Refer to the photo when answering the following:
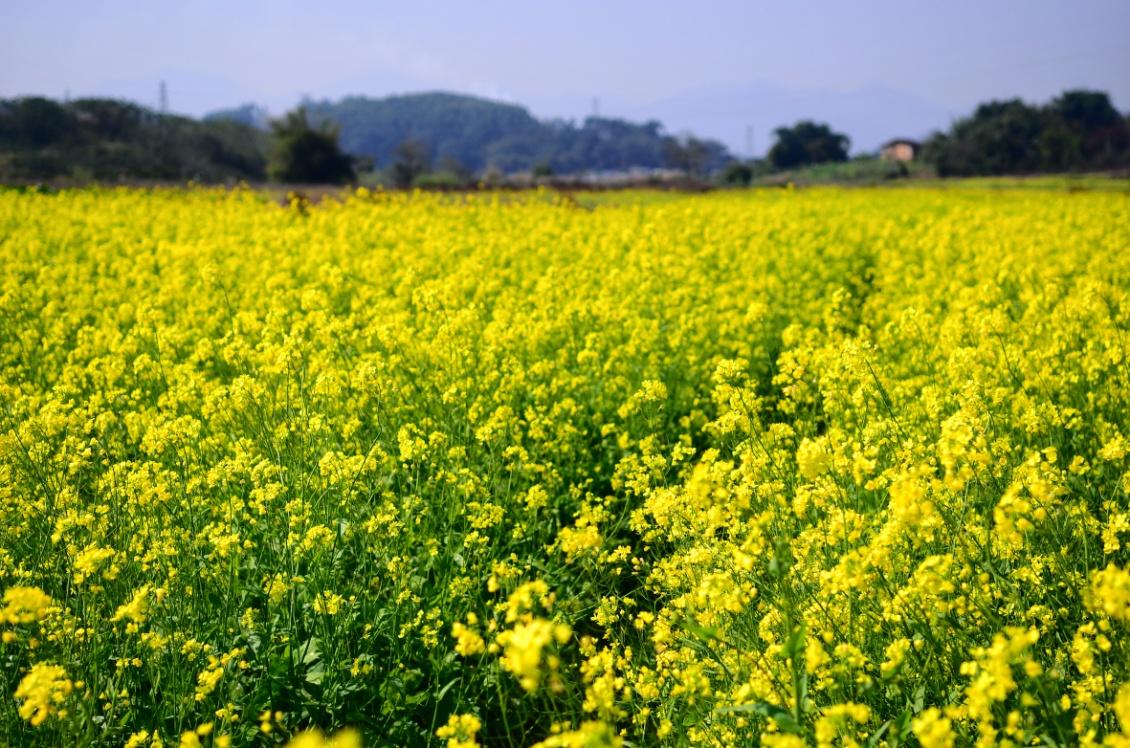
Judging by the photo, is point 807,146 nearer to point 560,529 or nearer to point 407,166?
point 407,166

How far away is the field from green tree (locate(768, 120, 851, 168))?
3081 inches

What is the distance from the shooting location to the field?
9.02 ft

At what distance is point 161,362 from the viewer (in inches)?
233

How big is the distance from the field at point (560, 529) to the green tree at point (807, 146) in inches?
3081

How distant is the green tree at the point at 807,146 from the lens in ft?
273

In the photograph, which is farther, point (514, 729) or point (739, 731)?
point (514, 729)

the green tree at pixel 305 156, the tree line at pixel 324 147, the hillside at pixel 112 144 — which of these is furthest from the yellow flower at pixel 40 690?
the green tree at pixel 305 156

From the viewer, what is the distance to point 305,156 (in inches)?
1485

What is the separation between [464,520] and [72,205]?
52.2ft

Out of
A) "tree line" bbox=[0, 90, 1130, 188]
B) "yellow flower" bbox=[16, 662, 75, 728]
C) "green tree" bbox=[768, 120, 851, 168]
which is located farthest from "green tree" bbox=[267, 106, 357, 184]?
"green tree" bbox=[768, 120, 851, 168]

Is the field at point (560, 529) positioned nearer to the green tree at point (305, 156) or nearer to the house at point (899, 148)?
the green tree at point (305, 156)

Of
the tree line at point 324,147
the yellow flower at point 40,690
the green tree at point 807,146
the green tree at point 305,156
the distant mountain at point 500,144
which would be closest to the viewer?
the yellow flower at point 40,690

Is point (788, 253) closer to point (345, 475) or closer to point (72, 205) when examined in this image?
point (345, 475)

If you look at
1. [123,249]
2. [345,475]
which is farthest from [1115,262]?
[123,249]
